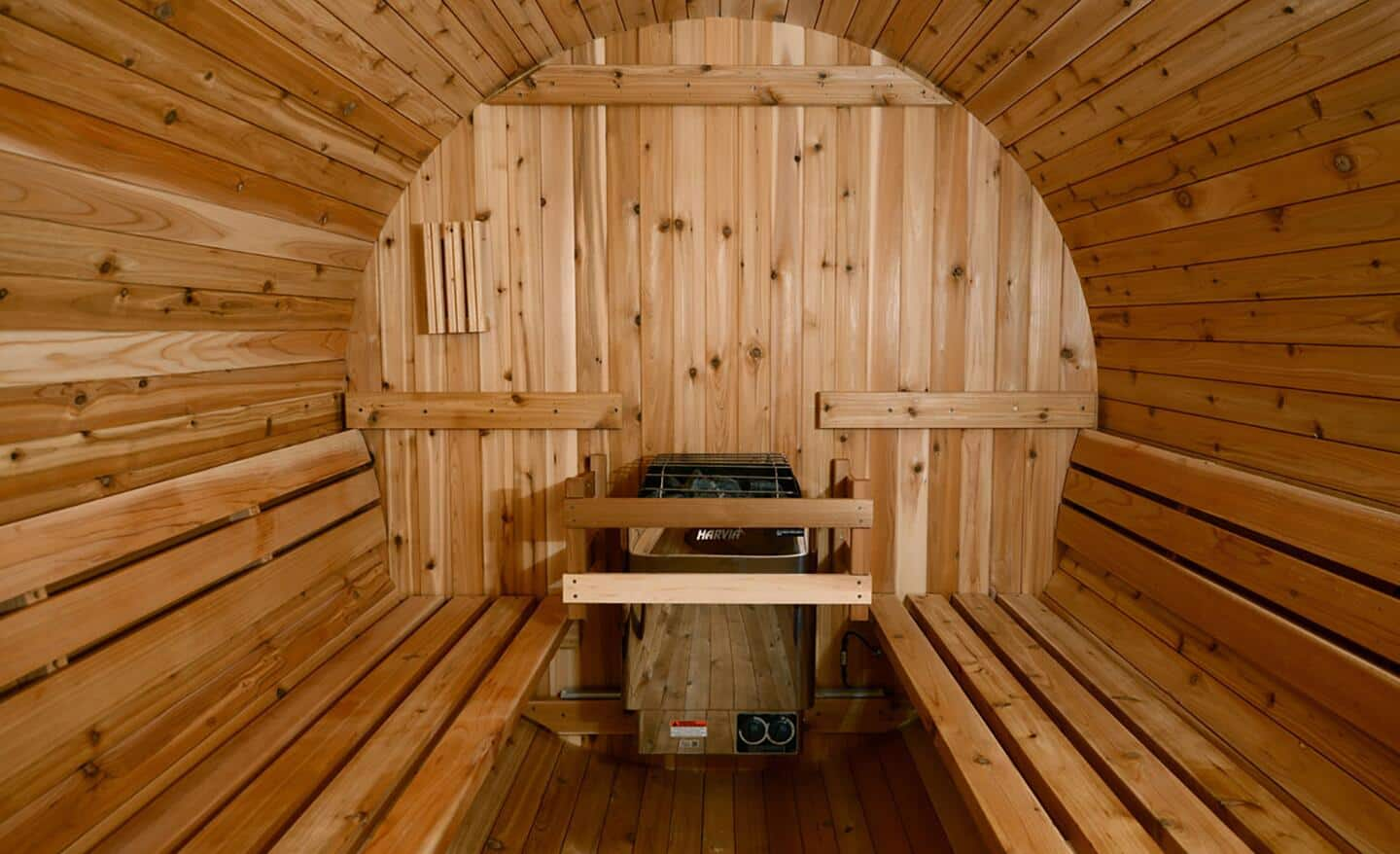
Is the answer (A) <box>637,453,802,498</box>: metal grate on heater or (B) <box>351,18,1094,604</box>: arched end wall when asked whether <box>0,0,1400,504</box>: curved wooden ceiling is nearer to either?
(B) <box>351,18,1094,604</box>: arched end wall

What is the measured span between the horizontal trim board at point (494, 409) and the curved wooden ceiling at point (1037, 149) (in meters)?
0.25

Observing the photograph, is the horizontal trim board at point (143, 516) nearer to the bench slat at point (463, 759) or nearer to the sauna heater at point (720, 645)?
the bench slat at point (463, 759)

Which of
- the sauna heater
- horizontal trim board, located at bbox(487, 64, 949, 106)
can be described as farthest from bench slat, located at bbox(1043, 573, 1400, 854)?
horizontal trim board, located at bbox(487, 64, 949, 106)

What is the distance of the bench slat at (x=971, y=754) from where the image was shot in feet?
4.83

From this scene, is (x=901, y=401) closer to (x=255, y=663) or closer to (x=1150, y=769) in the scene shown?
(x=1150, y=769)

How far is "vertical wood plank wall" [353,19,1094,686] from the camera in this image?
2535 millimetres

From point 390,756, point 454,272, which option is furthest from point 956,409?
point 390,756

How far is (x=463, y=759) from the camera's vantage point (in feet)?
5.48

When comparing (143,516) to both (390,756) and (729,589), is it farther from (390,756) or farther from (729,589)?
(729,589)

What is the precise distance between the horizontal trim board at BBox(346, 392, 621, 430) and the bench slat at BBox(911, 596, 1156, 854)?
1.21 metres

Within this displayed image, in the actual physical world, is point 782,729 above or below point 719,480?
below

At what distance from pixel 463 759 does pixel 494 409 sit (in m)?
1.18

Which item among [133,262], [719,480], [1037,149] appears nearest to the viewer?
[133,262]

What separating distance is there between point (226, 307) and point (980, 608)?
2223mm
